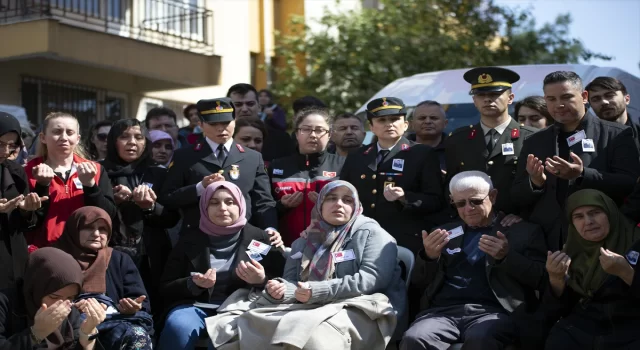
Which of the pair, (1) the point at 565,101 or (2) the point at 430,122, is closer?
(1) the point at 565,101

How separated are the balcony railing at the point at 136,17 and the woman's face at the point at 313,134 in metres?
10.0

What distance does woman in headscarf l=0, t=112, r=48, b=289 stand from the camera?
7.21 meters

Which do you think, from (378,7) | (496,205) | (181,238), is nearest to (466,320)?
(496,205)

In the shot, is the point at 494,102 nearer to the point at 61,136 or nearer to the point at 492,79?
the point at 492,79

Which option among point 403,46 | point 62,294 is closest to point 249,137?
point 62,294

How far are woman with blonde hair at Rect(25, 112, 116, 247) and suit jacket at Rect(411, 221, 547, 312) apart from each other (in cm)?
239

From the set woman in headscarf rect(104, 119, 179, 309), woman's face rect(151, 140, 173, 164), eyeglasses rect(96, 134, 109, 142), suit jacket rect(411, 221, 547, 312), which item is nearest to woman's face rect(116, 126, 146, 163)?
woman in headscarf rect(104, 119, 179, 309)

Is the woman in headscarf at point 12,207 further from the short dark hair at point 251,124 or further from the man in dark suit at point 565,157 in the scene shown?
the man in dark suit at point 565,157

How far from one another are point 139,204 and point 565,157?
3.14 m

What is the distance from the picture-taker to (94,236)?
285 inches

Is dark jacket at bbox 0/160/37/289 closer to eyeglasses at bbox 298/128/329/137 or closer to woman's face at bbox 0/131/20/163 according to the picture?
woman's face at bbox 0/131/20/163

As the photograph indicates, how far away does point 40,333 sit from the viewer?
628cm

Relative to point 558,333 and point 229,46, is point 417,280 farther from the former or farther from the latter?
point 229,46

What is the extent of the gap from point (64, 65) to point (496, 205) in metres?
12.8
